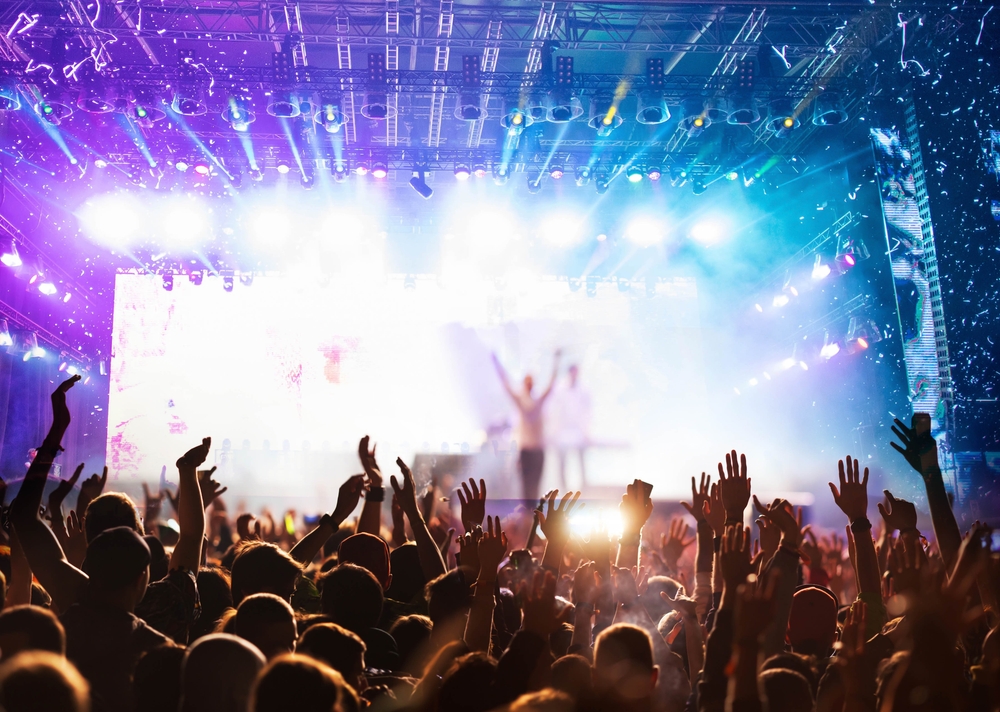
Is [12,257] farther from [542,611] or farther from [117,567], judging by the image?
[542,611]

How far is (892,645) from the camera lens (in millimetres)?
2557

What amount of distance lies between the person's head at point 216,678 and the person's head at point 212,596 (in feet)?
3.80

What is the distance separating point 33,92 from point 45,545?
30.0ft

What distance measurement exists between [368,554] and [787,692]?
172cm

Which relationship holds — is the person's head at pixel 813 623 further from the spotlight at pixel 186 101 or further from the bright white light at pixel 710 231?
the bright white light at pixel 710 231

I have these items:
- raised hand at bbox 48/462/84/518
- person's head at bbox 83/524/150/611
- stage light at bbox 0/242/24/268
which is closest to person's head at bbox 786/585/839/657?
person's head at bbox 83/524/150/611

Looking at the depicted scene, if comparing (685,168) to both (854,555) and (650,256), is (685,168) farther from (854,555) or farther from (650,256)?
(854,555)

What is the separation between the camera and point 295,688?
4.94 feet

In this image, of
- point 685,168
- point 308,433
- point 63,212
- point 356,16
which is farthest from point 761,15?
point 63,212

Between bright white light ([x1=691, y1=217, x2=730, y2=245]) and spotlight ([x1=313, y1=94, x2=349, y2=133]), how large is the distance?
6.76m

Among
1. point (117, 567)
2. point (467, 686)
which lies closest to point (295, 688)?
point (467, 686)

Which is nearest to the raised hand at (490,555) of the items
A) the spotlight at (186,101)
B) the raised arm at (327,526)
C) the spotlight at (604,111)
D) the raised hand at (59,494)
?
the raised arm at (327,526)

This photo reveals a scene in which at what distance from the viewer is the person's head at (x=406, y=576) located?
3275mm

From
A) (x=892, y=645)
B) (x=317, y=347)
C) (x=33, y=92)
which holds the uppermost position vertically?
(x=33, y=92)
